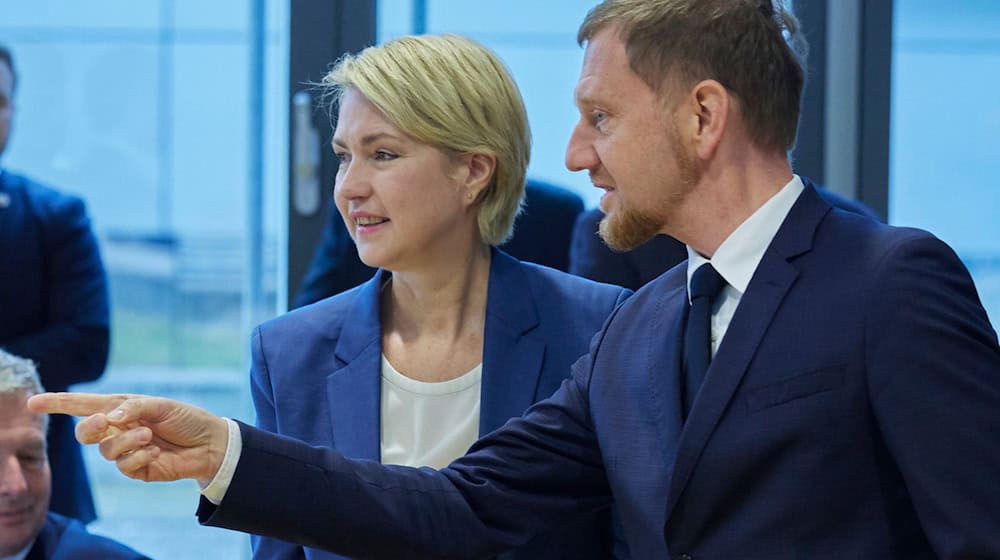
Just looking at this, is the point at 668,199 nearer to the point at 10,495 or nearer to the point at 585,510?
the point at 585,510

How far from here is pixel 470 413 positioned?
2.08m

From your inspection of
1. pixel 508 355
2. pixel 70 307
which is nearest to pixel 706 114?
pixel 508 355

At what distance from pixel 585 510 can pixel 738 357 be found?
0.45 m

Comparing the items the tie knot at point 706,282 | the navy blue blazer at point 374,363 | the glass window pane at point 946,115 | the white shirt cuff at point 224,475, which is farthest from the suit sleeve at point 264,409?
the glass window pane at point 946,115

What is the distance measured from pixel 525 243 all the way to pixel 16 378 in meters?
1.29

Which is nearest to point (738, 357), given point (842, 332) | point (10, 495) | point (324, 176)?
point (842, 332)

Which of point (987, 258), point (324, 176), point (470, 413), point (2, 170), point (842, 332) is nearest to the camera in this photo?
point (842, 332)

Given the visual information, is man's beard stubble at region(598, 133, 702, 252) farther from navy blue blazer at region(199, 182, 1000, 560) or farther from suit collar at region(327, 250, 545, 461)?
suit collar at region(327, 250, 545, 461)

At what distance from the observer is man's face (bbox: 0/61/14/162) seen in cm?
321

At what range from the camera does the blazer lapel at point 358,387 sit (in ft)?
6.65

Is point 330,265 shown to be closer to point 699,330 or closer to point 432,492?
point 432,492

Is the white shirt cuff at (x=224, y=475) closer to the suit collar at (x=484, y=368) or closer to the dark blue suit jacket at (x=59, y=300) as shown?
the suit collar at (x=484, y=368)

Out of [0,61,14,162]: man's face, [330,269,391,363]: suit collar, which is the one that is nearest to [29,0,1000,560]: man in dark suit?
[330,269,391,363]: suit collar

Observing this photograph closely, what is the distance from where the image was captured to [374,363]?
2088 mm
